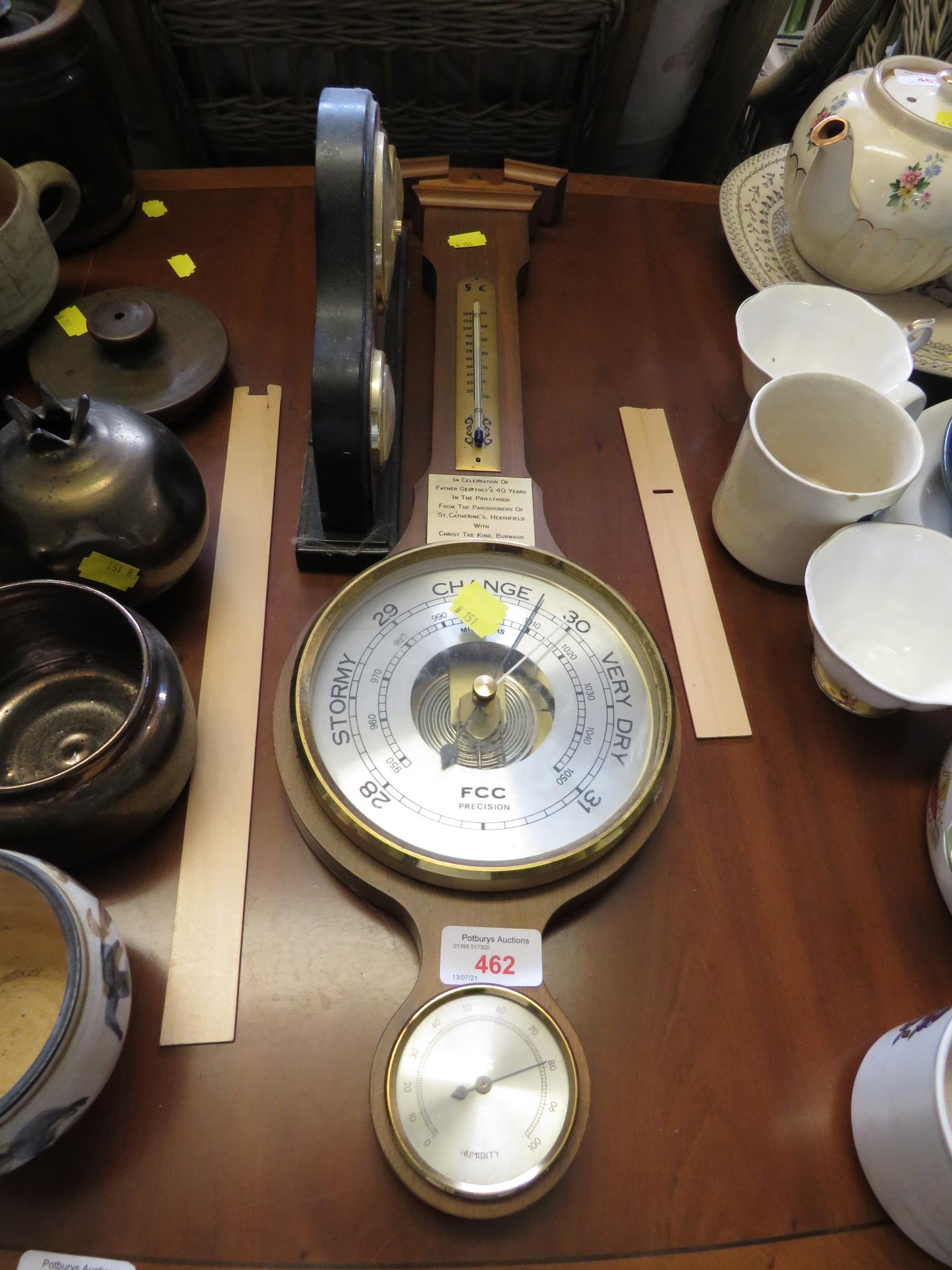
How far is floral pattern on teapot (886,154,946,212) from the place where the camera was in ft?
2.92

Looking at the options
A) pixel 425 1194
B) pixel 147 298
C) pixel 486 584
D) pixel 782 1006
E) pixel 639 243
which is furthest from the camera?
pixel 639 243

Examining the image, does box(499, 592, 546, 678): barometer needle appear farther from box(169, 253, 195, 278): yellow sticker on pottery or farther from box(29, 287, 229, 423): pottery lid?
box(169, 253, 195, 278): yellow sticker on pottery

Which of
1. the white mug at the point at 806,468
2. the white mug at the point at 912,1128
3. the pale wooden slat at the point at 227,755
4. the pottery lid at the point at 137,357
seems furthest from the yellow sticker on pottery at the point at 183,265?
the white mug at the point at 912,1128

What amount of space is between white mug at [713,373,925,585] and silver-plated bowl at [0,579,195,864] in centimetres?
57

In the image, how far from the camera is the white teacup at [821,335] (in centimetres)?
97

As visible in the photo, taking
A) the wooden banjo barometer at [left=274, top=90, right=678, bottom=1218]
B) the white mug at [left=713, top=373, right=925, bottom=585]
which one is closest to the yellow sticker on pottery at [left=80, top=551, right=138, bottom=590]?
the wooden banjo barometer at [left=274, top=90, right=678, bottom=1218]

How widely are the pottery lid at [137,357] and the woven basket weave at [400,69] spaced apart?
0.43 m

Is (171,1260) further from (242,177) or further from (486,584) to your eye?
(242,177)

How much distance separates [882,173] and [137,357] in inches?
33.0

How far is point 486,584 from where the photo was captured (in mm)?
788

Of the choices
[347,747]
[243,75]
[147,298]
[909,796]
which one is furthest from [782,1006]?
[243,75]

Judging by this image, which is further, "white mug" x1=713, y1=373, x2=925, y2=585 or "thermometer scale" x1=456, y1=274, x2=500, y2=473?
"thermometer scale" x1=456, y1=274, x2=500, y2=473

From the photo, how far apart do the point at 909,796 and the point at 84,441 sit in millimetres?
811

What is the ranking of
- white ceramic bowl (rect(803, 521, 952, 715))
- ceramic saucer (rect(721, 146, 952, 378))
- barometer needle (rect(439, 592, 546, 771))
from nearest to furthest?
barometer needle (rect(439, 592, 546, 771)), white ceramic bowl (rect(803, 521, 952, 715)), ceramic saucer (rect(721, 146, 952, 378))
